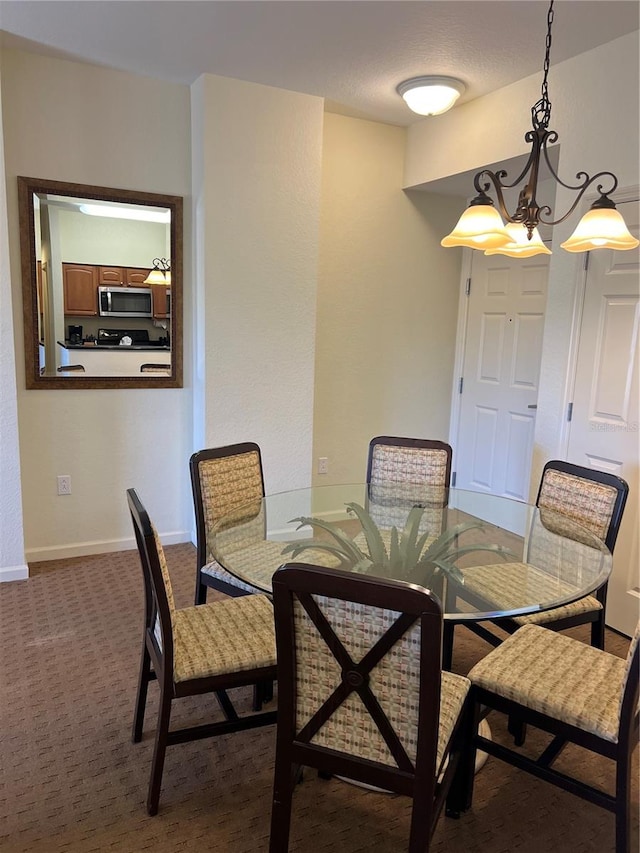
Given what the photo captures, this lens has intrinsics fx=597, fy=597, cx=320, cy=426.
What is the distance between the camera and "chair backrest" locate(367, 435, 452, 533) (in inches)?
110

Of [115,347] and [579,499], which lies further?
[115,347]

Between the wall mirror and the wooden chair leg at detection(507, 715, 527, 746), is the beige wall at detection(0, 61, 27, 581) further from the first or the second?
the wooden chair leg at detection(507, 715, 527, 746)

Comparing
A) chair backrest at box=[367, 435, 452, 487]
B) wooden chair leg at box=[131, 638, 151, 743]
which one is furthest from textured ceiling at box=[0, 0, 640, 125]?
wooden chair leg at box=[131, 638, 151, 743]

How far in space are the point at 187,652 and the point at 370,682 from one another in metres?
0.69

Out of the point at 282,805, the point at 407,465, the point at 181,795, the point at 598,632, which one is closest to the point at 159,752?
the point at 181,795

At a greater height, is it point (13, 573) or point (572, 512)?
point (572, 512)

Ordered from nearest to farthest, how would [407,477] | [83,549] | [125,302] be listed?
[407,477], [125,302], [83,549]

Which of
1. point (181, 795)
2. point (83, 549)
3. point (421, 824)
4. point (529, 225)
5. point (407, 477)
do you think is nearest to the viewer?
point (421, 824)

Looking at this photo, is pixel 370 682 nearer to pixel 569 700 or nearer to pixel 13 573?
pixel 569 700

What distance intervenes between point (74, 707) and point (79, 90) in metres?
3.06

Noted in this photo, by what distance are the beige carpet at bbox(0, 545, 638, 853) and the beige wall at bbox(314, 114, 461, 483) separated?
84.9 inches

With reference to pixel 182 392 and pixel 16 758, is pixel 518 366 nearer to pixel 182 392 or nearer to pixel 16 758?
pixel 182 392

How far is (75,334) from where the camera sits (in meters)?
3.43

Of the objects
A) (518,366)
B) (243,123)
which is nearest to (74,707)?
(243,123)
